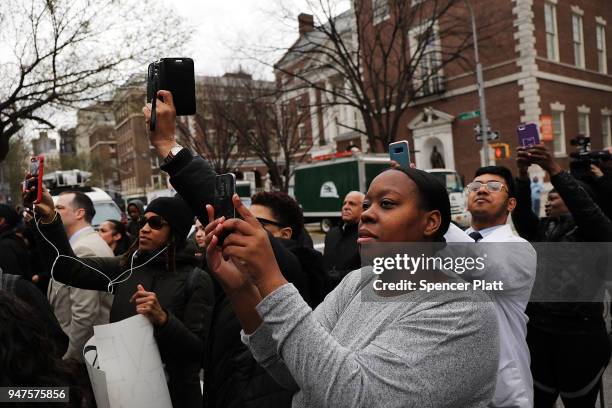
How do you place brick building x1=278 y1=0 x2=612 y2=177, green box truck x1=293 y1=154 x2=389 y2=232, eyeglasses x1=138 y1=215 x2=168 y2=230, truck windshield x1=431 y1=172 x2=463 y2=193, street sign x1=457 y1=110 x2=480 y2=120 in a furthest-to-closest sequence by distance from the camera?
brick building x1=278 y1=0 x2=612 y2=177, green box truck x1=293 y1=154 x2=389 y2=232, truck windshield x1=431 y1=172 x2=463 y2=193, street sign x1=457 y1=110 x2=480 y2=120, eyeglasses x1=138 y1=215 x2=168 y2=230

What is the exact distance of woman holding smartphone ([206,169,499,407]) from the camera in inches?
44.6

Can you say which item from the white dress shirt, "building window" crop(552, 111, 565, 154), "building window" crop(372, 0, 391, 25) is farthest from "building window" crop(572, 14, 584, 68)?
the white dress shirt

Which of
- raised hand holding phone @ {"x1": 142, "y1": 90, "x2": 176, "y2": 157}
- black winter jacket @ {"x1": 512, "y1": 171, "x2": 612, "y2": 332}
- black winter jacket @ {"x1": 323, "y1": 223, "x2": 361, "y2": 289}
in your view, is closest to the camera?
raised hand holding phone @ {"x1": 142, "y1": 90, "x2": 176, "y2": 157}

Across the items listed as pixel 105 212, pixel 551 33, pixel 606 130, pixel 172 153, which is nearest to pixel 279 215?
pixel 172 153

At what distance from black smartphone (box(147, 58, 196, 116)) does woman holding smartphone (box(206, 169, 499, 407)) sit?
66cm

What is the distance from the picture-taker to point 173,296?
108 inches

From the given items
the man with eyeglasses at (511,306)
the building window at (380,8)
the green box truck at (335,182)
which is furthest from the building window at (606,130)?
the man with eyeglasses at (511,306)

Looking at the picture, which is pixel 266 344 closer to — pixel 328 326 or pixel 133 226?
pixel 328 326

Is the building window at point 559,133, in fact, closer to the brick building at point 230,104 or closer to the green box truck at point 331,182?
the green box truck at point 331,182

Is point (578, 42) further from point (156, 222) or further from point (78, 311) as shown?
point (78, 311)

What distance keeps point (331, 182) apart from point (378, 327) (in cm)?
1833

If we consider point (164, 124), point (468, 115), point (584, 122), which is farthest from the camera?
point (584, 122)

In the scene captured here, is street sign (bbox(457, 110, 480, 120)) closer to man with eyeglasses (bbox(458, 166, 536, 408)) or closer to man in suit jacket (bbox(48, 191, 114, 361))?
man in suit jacket (bbox(48, 191, 114, 361))

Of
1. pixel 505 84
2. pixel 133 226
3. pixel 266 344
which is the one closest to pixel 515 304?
pixel 266 344
